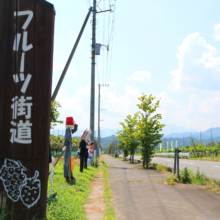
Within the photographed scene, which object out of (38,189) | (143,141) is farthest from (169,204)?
(143,141)

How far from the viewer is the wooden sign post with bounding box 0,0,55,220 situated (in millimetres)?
3811

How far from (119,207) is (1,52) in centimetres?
419

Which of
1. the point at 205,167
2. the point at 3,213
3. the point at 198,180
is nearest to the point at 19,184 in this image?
the point at 3,213

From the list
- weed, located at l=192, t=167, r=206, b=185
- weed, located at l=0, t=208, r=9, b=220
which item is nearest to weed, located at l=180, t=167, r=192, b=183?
weed, located at l=192, t=167, r=206, b=185

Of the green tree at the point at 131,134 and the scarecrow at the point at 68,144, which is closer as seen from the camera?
the scarecrow at the point at 68,144

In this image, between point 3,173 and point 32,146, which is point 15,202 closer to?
point 3,173

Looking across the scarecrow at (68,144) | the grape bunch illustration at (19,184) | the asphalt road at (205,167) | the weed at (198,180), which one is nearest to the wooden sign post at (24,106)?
the grape bunch illustration at (19,184)

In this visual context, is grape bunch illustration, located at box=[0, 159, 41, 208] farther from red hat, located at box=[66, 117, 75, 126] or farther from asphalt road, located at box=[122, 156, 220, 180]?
asphalt road, located at box=[122, 156, 220, 180]

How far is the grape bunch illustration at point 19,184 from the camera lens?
3.80m

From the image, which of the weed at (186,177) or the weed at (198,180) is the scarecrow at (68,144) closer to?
the weed at (186,177)

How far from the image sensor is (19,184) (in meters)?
3.82

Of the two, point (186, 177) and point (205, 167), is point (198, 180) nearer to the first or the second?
point (186, 177)

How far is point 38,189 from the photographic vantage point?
382 centimetres

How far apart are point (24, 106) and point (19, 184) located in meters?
1.13
